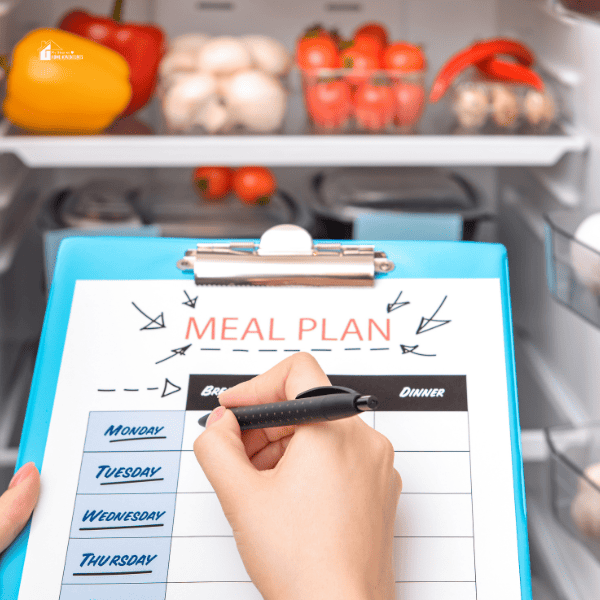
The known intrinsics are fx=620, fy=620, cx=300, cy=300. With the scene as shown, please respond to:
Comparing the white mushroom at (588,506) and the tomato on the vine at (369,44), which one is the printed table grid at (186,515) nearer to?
the white mushroom at (588,506)

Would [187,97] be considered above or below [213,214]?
above

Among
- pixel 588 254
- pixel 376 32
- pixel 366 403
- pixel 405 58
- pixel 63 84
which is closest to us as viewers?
pixel 366 403

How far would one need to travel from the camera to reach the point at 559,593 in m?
1.02

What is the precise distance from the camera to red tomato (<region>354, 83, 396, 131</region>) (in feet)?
3.33

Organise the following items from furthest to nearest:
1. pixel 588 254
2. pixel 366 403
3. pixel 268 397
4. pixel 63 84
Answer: pixel 63 84 → pixel 588 254 → pixel 268 397 → pixel 366 403

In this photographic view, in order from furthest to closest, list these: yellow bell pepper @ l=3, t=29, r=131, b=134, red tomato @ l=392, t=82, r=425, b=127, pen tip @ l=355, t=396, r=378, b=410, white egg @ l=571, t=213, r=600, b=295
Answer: red tomato @ l=392, t=82, r=425, b=127, yellow bell pepper @ l=3, t=29, r=131, b=134, white egg @ l=571, t=213, r=600, b=295, pen tip @ l=355, t=396, r=378, b=410

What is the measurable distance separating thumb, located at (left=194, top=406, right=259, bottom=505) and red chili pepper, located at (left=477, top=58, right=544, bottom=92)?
81cm

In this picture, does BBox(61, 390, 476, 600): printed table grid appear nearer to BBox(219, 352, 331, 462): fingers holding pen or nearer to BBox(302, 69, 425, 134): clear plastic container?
BBox(219, 352, 331, 462): fingers holding pen

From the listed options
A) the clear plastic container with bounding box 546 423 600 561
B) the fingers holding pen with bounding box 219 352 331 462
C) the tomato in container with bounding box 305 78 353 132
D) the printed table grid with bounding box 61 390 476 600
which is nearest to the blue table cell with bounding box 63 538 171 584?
the printed table grid with bounding box 61 390 476 600

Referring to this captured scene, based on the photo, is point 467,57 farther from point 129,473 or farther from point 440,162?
point 129,473

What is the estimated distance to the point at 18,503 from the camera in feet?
1.76

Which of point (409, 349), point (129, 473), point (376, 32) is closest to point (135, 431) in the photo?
point (129, 473)

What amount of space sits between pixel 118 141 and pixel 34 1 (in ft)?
1.51

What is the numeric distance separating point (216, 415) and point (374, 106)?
660mm
